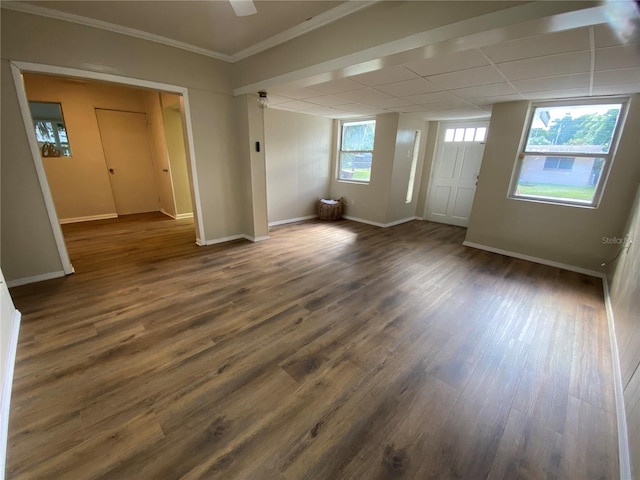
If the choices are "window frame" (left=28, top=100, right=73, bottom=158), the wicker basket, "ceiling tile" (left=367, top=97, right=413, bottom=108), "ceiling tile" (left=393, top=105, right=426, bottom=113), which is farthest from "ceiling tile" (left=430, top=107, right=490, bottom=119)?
"window frame" (left=28, top=100, right=73, bottom=158)

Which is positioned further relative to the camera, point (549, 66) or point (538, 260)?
point (538, 260)

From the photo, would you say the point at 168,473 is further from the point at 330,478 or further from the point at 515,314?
the point at 515,314

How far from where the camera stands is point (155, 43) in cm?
308

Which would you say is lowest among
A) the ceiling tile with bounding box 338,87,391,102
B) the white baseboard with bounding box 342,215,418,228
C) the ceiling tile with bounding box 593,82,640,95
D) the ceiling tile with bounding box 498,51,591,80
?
the white baseboard with bounding box 342,215,418,228

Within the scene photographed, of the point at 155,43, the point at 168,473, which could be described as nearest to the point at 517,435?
the point at 168,473

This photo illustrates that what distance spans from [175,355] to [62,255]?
2.31 metres

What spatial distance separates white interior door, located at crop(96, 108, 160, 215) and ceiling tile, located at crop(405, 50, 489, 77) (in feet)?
19.7

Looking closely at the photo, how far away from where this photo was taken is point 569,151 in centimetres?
345

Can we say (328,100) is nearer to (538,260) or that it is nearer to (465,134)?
(465,134)

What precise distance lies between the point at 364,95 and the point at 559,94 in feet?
7.91

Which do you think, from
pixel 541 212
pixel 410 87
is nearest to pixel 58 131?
pixel 410 87

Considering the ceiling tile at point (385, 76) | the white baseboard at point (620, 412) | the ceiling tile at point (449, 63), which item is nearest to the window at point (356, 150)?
the ceiling tile at point (385, 76)

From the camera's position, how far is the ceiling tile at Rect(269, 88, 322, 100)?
11.4 ft

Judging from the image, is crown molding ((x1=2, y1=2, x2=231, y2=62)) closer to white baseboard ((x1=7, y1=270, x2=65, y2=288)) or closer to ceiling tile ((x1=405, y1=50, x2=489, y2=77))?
white baseboard ((x1=7, y1=270, x2=65, y2=288))
